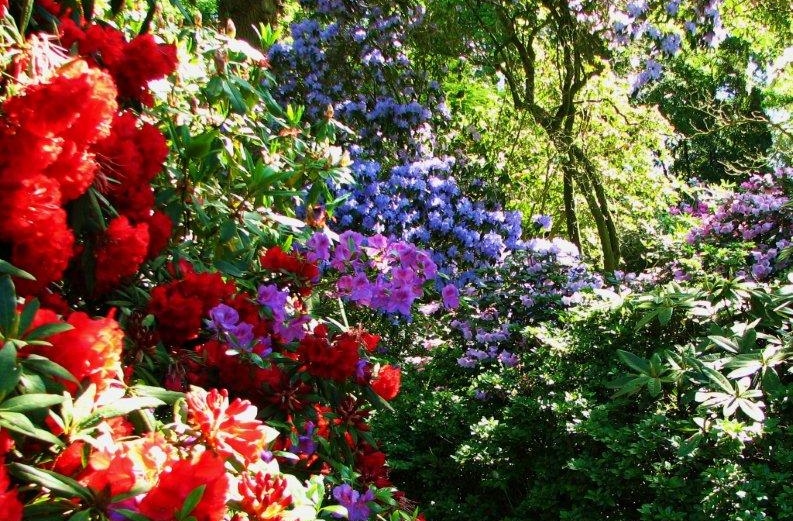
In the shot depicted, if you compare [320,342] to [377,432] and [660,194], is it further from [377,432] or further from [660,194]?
[660,194]

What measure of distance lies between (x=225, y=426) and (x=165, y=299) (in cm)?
60

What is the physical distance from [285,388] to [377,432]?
79.0 inches

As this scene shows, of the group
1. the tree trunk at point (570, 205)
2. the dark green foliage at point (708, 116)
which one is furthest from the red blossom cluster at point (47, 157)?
the dark green foliage at point (708, 116)

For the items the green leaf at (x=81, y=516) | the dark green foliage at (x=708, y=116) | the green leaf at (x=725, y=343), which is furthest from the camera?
the dark green foliage at (x=708, y=116)

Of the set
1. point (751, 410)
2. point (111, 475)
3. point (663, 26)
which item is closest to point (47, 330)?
point (111, 475)

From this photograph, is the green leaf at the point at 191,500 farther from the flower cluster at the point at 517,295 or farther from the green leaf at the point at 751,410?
the flower cluster at the point at 517,295

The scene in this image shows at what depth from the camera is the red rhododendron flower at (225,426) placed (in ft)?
4.24

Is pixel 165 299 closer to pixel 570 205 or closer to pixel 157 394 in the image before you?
pixel 157 394

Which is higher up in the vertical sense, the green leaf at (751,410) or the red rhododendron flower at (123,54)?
the red rhododendron flower at (123,54)

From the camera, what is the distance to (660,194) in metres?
11.1

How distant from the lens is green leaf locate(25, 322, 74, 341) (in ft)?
3.82

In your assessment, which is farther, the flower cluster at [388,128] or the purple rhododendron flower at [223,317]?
the flower cluster at [388,128]

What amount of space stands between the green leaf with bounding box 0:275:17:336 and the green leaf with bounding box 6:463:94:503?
0.22 metres

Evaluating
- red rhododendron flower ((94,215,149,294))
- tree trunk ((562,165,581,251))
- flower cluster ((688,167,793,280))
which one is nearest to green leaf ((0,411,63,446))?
red rhododendron flower ((94,215,149,294))
